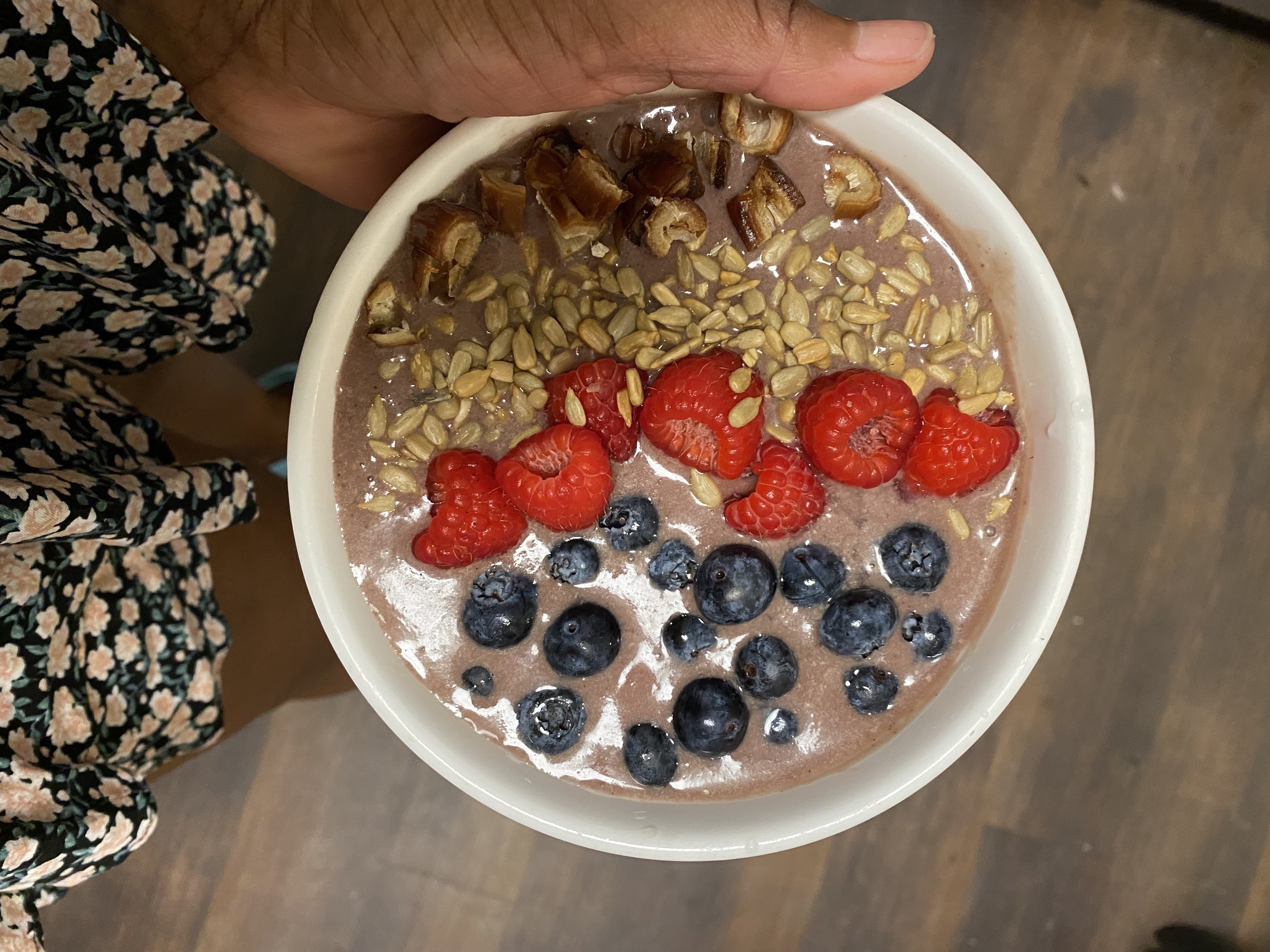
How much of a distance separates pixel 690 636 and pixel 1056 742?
2.50ft

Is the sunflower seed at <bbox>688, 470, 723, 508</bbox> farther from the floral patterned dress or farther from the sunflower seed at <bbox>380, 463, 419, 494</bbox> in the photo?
the floral patterned dress

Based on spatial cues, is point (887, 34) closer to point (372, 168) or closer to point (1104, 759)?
point (372, 168)

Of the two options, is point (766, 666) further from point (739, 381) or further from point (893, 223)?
point (893, 223)

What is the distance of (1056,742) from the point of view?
1283 mm

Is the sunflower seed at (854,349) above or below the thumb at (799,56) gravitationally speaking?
below

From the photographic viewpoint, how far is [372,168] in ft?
3.33

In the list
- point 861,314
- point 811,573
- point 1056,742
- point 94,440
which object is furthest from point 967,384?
point 94,440

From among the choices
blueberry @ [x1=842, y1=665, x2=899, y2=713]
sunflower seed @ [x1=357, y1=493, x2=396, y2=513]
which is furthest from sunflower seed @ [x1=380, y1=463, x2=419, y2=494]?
blueberry @ [x1=842, y1=665, x2=899, y2=713]

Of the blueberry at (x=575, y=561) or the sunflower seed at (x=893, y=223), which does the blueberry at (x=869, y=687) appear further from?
the sunflower seed at (x=893, y=223)

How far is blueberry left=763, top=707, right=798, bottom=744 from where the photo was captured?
0.84 meters

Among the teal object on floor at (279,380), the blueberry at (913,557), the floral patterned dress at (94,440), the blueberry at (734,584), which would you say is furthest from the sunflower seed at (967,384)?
the teal object on floor at (279,380)

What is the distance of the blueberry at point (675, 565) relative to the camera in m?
0.81

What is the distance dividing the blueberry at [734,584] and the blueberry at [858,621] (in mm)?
63

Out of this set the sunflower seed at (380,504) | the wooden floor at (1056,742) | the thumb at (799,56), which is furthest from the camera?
the wooden floor at (1056,742)
